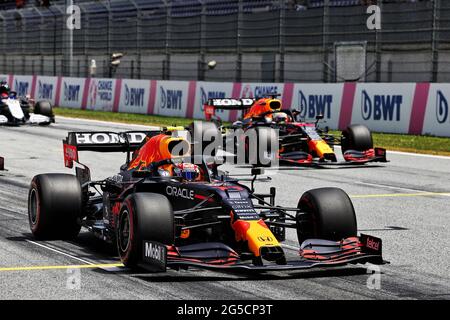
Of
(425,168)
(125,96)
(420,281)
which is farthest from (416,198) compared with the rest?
(125,96)

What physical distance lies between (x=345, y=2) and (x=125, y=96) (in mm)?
9688

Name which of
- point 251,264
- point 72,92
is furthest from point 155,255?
point 72,92

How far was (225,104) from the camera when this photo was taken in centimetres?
2117

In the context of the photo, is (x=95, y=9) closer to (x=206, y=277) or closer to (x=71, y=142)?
(x=71, y=142)

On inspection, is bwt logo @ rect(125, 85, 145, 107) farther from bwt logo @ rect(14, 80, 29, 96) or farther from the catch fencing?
bwt logo @ rect(14, 80, 29, 96)

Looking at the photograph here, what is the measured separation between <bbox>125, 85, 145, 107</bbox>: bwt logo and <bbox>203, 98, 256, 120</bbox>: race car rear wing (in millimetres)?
15002

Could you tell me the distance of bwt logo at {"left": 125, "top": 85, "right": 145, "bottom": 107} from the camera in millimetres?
36125

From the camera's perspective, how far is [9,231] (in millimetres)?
10891

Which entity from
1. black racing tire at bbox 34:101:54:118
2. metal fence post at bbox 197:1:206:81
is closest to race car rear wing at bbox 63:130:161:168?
black racing tire at bbox 34:101:54:118

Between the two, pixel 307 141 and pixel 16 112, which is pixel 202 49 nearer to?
pixel 16 112

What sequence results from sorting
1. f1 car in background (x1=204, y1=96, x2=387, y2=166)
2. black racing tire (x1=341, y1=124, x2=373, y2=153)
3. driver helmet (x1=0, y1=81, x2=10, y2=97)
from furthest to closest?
driver helmet (x1=0, y1=81, x2=10, y2=97) < black racing tire (x1=341, y1=124, x2=373, y2=153) < f1 car in background (x1=204, y1=96, x2=387, y2=166)

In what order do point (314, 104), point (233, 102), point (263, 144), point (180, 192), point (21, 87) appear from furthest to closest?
point (21, 87) → point (314, 104) → point (233, 102) → point (263, 144) → point (180, 192)

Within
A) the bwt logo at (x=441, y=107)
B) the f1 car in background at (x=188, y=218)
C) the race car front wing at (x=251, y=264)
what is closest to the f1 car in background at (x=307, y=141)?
the bwt logo at (x=441, y=107)

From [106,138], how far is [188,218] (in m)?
2.50
